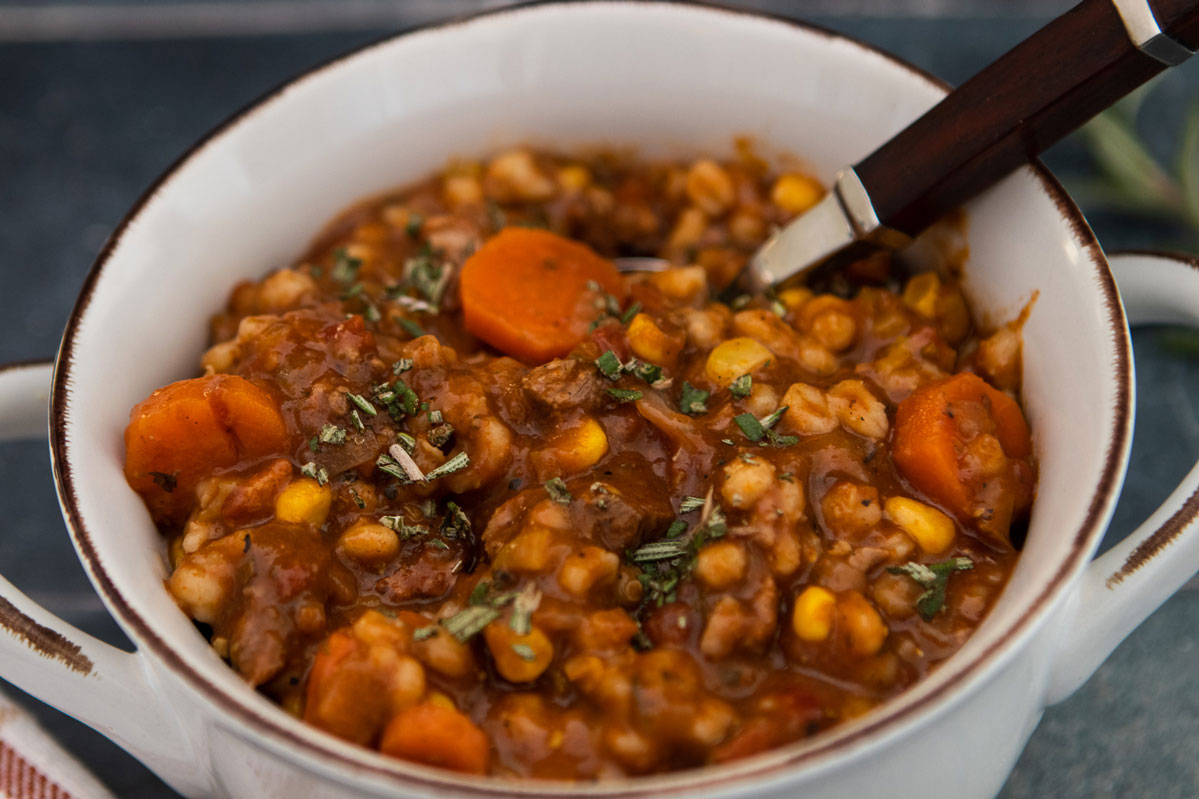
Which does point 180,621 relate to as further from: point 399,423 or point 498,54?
point 498,54

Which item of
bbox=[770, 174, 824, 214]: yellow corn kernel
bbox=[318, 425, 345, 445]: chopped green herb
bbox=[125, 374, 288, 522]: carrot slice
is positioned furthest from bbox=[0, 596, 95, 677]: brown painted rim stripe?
bbox=[770, 174, 824, 214]: yellow corn kernel

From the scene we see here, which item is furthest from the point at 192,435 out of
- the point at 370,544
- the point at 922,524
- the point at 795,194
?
the point at 795,194

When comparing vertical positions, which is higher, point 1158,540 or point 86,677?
point 1158,540

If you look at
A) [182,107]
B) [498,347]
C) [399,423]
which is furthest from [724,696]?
[182,107]

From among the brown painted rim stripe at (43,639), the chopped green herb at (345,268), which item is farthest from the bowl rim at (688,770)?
the chopped green herb at (345,268)

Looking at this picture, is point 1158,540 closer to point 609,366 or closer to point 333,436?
point 609,366
